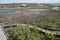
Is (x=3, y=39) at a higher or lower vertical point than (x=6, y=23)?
higher

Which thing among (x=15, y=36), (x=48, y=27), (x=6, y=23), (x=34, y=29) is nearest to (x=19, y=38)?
(x=15, y=36)

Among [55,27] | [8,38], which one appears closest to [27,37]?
[8,38]

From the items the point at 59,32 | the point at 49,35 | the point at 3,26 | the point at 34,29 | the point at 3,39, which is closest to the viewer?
the point at 3,39

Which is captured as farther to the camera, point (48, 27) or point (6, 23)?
point (6, 23)

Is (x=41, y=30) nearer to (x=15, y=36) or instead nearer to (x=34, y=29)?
(x=34, y=29)

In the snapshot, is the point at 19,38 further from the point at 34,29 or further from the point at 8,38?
the point at 34,29

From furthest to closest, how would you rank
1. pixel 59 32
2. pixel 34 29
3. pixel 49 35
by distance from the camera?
pixel 34 29
pixel 59 32
pixel 49 35

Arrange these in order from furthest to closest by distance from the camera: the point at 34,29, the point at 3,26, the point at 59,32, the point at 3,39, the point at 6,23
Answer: the point at 6,23
the point at 3,26
the point at 34,29
the point at 59,32
the point at 3,39

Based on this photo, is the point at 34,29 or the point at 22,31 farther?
the point at 34,29

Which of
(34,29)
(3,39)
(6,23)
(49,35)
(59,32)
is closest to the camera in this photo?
(3,39)
